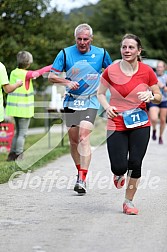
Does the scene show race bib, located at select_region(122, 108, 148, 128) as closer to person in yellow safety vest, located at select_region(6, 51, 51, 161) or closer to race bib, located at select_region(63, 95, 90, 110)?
race bib, located at select_region(63, 95, 90, 110)

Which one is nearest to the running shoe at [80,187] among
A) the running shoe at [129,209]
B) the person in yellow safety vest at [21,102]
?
the running shoe at [129,209]

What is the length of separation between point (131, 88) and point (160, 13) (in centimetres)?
3462

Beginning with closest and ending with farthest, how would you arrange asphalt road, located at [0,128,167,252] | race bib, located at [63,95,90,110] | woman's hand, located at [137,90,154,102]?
asphalt road, located at [0,128,167,252]
woman's hand, located at [137,90,154,102]
race bib, located at [63,95,90,110]

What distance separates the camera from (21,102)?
12.3m

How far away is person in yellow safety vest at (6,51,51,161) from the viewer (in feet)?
39.7

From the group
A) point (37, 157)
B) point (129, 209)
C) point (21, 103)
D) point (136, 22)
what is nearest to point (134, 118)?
point (129, 209)

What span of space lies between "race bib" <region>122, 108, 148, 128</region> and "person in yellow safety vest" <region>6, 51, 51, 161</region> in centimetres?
489

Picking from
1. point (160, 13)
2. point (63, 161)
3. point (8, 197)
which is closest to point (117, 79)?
point (8, 197)

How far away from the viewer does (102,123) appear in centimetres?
2567

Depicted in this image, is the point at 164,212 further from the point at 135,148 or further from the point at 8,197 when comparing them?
the point at 8,197

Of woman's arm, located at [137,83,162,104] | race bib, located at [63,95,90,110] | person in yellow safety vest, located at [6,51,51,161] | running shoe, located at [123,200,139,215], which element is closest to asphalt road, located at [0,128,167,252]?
running shoe, located at [123,200,139,215]

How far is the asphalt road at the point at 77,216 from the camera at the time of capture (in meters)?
5.86

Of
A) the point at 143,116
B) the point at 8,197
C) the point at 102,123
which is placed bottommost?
the point at 102,123

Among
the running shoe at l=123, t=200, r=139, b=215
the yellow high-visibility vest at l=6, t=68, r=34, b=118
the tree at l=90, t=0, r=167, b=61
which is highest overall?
the running shoe at l=123, t=200, r=139, b=215
